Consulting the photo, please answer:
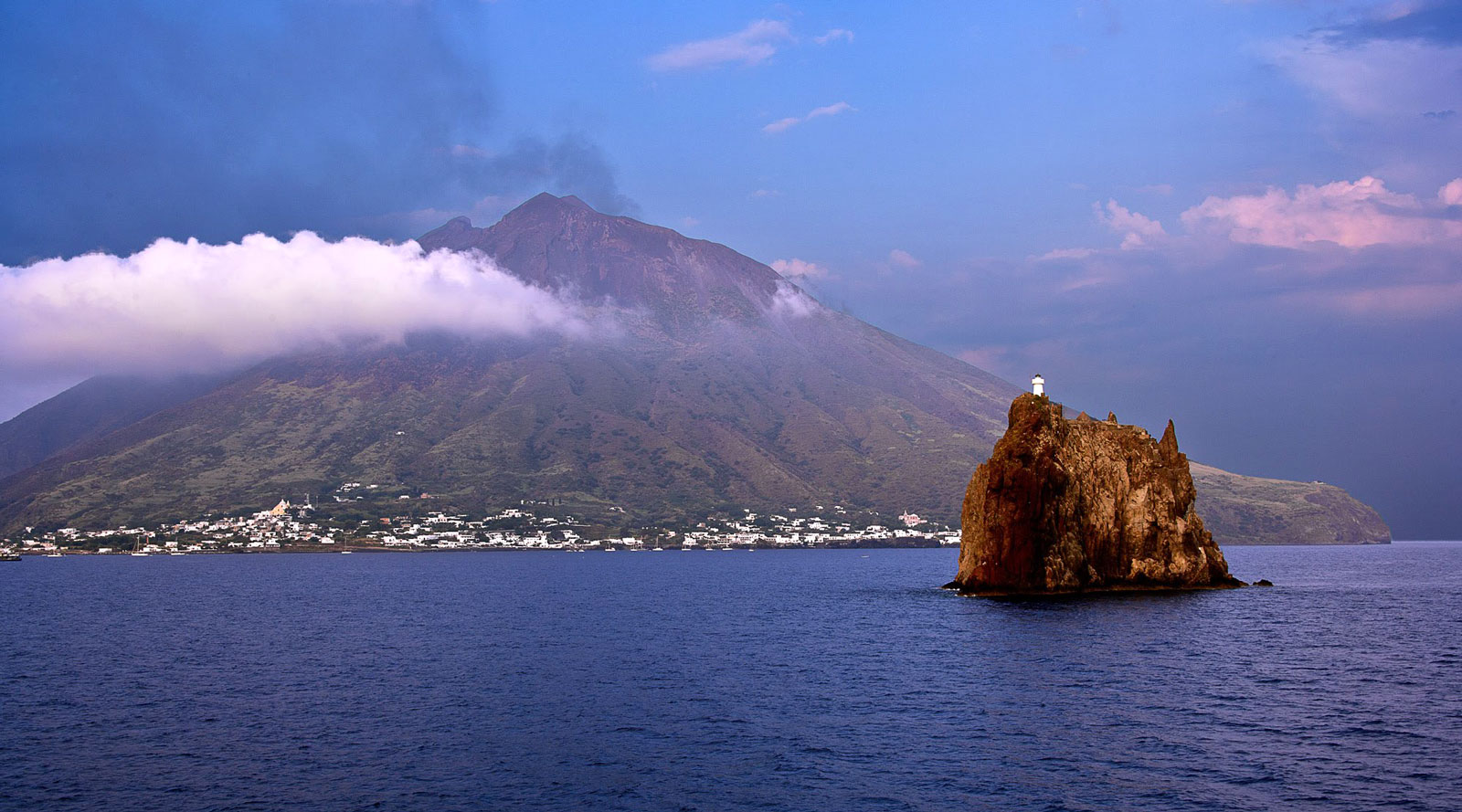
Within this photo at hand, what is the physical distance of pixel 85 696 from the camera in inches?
2798

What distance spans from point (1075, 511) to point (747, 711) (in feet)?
272

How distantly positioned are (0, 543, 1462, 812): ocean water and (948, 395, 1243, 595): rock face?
12869 mm

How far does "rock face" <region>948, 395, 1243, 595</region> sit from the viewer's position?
133m

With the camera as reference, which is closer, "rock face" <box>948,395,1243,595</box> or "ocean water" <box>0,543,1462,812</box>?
"ocean water" <box>0,543,1462,812</box>

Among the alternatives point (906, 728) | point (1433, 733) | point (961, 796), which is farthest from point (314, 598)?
point (1433, 733)

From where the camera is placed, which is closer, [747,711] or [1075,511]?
[747,711]

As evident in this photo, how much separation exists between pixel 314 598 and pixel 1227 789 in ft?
462

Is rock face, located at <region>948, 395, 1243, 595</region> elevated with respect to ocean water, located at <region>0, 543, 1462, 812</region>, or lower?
elevated

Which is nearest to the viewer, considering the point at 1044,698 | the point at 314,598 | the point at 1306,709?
the point at 1306,709

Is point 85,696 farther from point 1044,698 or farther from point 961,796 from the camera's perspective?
point 1044,698

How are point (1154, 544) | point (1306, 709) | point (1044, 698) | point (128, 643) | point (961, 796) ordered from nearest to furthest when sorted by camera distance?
point (961, 796)
point (1306, 709)
point (1044, 698)
point (128, 643)
point (1154, 544)

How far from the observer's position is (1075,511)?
13575cm

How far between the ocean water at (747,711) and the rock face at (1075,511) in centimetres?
1287

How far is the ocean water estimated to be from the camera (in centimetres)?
4741
